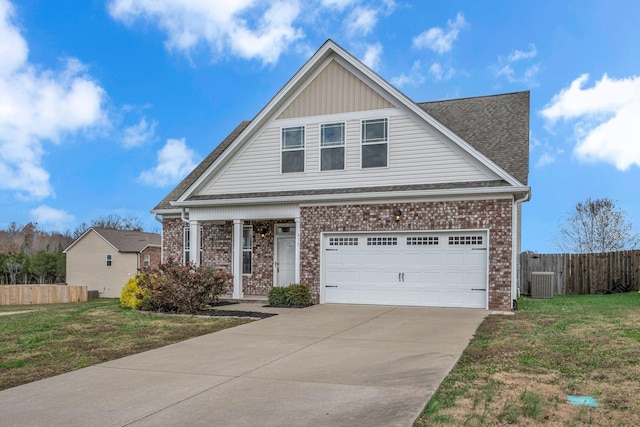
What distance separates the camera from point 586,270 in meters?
21.2

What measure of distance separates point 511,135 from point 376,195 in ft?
16.7

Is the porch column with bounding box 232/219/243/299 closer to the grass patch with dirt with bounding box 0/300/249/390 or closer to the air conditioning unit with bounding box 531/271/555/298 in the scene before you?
the grass patch with dirt with bounding box 0/300/249/390

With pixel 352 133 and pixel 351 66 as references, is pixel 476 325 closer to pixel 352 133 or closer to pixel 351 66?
pixel 352 133

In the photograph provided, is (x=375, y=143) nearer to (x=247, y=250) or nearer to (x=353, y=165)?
(x=353, y=165)

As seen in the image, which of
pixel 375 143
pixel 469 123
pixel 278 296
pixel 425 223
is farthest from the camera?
pixel 469 123

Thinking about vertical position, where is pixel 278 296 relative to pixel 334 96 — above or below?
below

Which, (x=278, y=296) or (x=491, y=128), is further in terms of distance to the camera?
(x=491, y=128)

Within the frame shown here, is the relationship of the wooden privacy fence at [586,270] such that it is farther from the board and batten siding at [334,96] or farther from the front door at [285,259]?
the board and batten siding at [334,96]

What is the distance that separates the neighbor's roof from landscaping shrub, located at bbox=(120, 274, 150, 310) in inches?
141

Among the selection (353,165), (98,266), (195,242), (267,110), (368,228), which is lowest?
(98,266)

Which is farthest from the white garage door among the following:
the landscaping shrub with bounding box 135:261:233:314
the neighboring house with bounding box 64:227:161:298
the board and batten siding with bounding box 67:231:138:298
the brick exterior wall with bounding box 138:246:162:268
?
the brick exterior wall with bounding box 138:246:162:268

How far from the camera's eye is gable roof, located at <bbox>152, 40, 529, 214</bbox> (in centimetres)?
1430

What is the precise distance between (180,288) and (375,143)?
22.0 feet

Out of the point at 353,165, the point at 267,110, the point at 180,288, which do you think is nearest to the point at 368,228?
the point at 353,165
